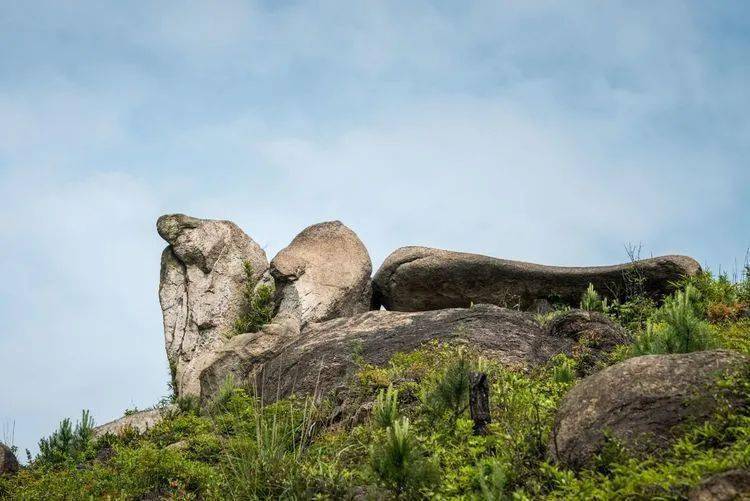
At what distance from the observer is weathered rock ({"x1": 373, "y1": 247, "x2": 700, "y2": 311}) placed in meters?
16.1

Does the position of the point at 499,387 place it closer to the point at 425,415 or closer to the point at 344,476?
the point at 425,415

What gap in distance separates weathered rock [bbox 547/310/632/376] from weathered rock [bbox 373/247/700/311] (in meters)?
3.61

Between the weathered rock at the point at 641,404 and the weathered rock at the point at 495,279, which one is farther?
the weathered rock at the point at 495,279

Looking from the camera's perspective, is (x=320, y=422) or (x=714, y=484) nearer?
(x=714, y=484)

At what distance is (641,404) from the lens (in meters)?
6.85

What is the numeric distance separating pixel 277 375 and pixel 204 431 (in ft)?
4.76

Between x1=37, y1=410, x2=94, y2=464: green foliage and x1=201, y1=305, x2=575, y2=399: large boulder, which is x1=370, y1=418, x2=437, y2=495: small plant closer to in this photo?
x1=201, y1=305, x2=575, y2=399: large boulder

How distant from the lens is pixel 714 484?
527 cm

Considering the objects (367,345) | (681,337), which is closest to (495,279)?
(367,345)

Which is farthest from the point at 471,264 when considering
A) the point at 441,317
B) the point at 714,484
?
the point at 714,484

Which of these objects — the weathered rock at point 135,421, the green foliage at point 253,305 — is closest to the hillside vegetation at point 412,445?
the weathered rock at point 135,421

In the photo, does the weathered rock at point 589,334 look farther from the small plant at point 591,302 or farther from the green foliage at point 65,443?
the green foliage at point 65,443

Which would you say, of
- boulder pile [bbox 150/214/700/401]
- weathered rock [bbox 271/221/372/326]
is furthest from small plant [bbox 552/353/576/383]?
weathered rock [bbox 271/221/372/326]

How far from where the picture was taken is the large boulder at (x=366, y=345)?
39.4ft
